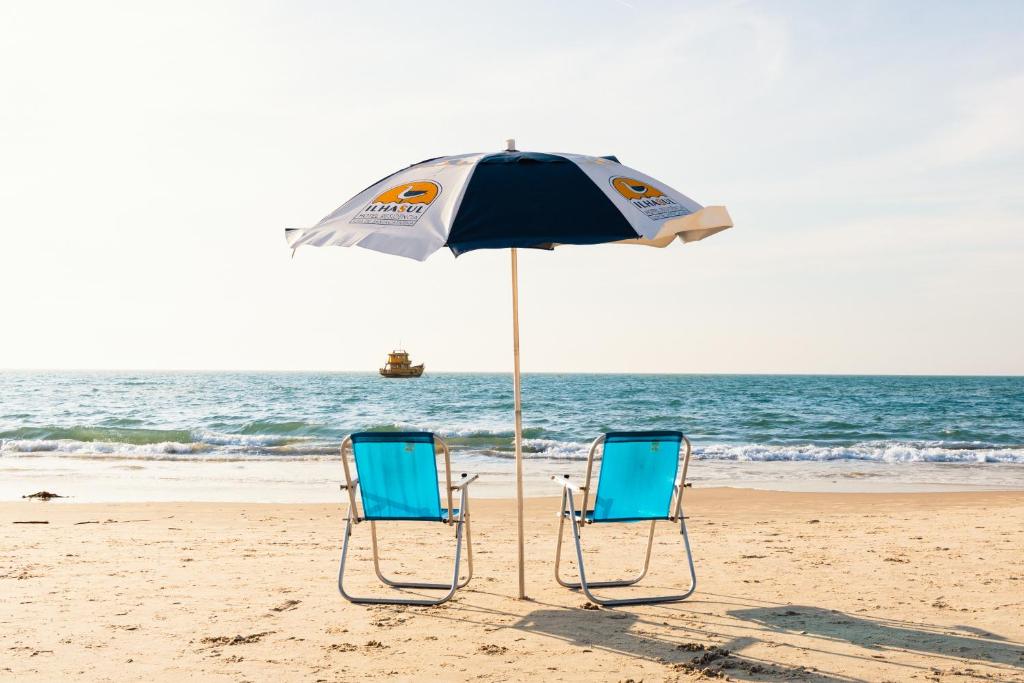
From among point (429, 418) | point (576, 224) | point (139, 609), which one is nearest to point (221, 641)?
point (139, 609)

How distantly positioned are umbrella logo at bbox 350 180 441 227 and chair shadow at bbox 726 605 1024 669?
98.2 inches

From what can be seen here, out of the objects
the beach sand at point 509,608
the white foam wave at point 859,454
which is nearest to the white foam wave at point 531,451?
the white foam wave at point 859,454

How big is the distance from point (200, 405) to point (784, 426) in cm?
2152

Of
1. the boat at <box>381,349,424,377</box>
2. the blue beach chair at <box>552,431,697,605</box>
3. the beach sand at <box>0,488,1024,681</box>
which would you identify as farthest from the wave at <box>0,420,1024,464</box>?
the boat at <box>381,349,424,377</box>

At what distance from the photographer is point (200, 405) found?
3262 centimetres

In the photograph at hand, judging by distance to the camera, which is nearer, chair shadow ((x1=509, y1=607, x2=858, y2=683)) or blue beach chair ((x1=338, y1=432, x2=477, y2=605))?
chair shadow ((x1=509, y1=607, x2=858, y2=683))

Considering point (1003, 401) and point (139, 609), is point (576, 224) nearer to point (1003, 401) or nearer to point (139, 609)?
point (139, 609)

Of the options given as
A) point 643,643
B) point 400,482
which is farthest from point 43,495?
point 643,643

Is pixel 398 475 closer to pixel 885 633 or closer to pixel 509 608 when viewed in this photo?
pixel 509 608

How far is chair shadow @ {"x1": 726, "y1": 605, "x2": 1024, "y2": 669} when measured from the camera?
11.4ft

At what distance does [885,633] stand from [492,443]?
1553 cm

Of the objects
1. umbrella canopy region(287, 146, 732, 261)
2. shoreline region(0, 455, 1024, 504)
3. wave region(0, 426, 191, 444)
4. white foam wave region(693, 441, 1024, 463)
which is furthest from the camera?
wave region(0, 426, 191, 444)

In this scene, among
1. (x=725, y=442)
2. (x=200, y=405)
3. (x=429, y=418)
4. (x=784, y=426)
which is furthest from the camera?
(x=200, y=405)

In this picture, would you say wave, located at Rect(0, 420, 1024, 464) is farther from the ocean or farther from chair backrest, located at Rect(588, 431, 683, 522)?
chair backrest, located at Rect(588, 431, 683, 522)
